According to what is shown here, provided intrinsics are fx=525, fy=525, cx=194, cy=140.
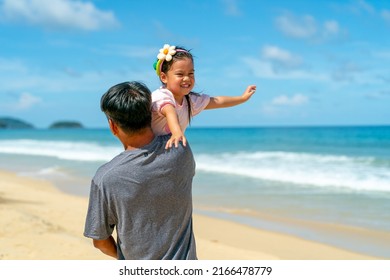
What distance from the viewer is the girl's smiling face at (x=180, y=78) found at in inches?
116

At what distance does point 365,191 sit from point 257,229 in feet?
15.0

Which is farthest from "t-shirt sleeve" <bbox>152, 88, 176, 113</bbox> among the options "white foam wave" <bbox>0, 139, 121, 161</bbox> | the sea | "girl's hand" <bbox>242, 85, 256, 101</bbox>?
"white foam wave" <bbox>0, 139, 121, 161</bbox>

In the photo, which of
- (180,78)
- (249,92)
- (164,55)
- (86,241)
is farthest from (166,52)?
(86,241)

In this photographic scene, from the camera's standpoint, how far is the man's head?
6.94 feet

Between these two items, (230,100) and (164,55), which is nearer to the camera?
(164,55)

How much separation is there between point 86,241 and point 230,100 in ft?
12.9

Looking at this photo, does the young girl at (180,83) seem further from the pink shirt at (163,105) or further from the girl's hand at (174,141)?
the girl's hand at (174,141)

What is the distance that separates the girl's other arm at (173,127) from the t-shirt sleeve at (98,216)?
0.34 metres

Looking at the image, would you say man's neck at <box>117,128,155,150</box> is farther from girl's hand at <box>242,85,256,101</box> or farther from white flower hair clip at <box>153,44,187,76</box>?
girl's hand at <box>242,85,256,101</box>

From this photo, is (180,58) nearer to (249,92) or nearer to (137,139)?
(249,92)

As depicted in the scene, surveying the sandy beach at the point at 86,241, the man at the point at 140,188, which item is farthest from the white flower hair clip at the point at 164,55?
the sandy beach at the point at 86,241

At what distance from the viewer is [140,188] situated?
2.12 m
